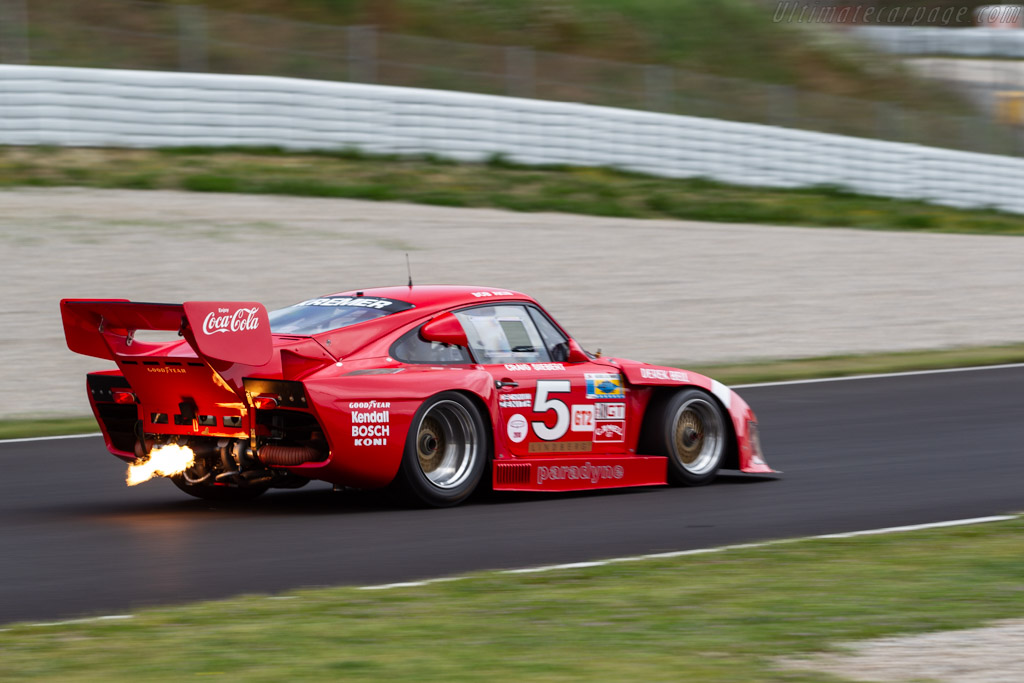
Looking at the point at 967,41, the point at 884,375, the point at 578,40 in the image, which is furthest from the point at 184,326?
the point at 967,41

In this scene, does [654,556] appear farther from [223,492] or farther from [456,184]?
[456,184]

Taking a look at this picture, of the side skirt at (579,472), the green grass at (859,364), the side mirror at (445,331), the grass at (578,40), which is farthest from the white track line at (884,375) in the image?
the grass at (578,40)

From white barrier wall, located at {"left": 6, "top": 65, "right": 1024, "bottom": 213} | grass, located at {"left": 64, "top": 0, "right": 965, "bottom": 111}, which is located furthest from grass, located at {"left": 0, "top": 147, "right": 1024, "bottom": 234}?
grass, located at {"left": 64, "top": 0, "right": 965, "bottom": 111}

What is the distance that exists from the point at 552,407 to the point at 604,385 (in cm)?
48

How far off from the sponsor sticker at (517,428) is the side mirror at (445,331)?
0.53 metres

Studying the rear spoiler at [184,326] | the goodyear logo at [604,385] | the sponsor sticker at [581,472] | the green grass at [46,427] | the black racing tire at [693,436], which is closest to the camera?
the rear spoiler at [184,326]

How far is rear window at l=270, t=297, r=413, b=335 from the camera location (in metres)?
8.65

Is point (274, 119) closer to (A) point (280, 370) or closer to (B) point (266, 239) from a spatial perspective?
(B) point (266, 239)

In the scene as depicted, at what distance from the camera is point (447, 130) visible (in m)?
24.7

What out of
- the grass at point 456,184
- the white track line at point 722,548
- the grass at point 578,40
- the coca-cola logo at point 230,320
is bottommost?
the white track line at point 722,548

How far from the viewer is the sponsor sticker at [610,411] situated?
31.1 ft

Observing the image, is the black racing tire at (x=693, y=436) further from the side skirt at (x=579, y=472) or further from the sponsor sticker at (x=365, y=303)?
the sponsor sticker at (x=365, y=303)

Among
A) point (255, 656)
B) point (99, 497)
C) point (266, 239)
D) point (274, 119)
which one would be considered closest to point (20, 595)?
point (255, 656)

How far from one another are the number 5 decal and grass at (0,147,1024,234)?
14.2 meters
